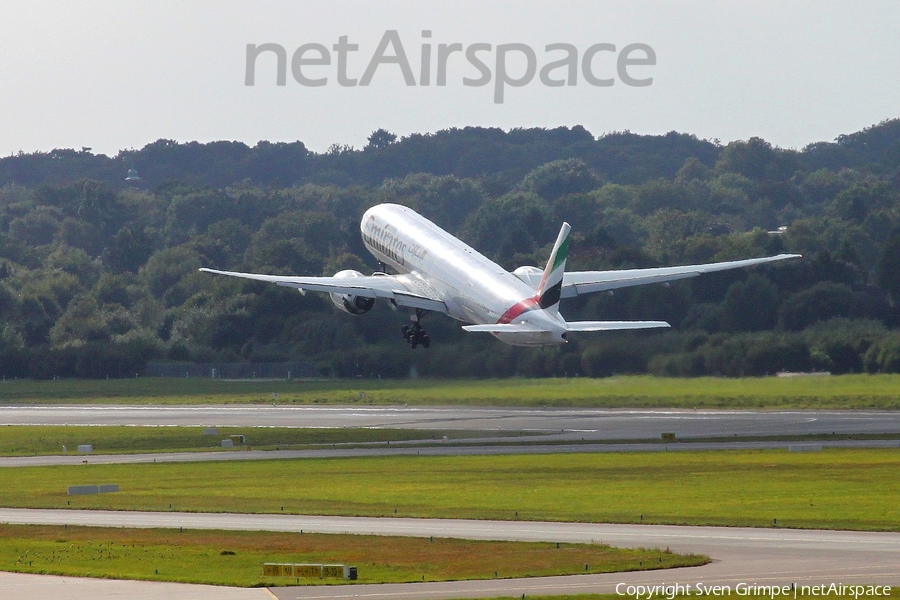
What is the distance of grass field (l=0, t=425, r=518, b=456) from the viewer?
80188mm

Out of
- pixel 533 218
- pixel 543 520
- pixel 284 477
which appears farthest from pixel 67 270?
pixel 543 520

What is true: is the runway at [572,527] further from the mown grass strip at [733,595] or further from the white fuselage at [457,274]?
the white fuselage at [457,274]

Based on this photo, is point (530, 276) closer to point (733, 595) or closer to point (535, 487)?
point (535, 487)

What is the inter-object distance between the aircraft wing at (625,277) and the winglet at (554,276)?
13.8 m

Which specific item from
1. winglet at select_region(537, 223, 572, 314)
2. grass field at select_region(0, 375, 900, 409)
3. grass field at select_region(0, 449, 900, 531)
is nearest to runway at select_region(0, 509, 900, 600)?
grass field at select_region(0, 449, 900, 531)

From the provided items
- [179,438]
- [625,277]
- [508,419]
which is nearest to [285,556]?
[179,438]

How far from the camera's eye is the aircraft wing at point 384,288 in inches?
3553

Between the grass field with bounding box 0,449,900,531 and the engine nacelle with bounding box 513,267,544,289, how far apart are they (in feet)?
69.6

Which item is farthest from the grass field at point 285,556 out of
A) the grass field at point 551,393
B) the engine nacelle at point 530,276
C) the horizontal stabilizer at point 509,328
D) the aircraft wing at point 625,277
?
the aircraft wing at point 625,277

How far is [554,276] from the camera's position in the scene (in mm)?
76938

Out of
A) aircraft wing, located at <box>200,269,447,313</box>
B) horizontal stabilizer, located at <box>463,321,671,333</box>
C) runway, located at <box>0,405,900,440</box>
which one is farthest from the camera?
aircraft wing, located at <box>200,269,447,313</box>

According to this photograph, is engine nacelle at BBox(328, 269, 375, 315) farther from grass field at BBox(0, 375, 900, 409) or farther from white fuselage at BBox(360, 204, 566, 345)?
grass field at BBox(0, 375, 900, 409)

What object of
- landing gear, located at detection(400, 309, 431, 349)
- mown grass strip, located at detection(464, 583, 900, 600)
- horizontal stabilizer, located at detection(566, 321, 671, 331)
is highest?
horizontal stabilizer, located at detection(566, 321, 671, 331)

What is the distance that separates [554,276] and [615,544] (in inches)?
1425
